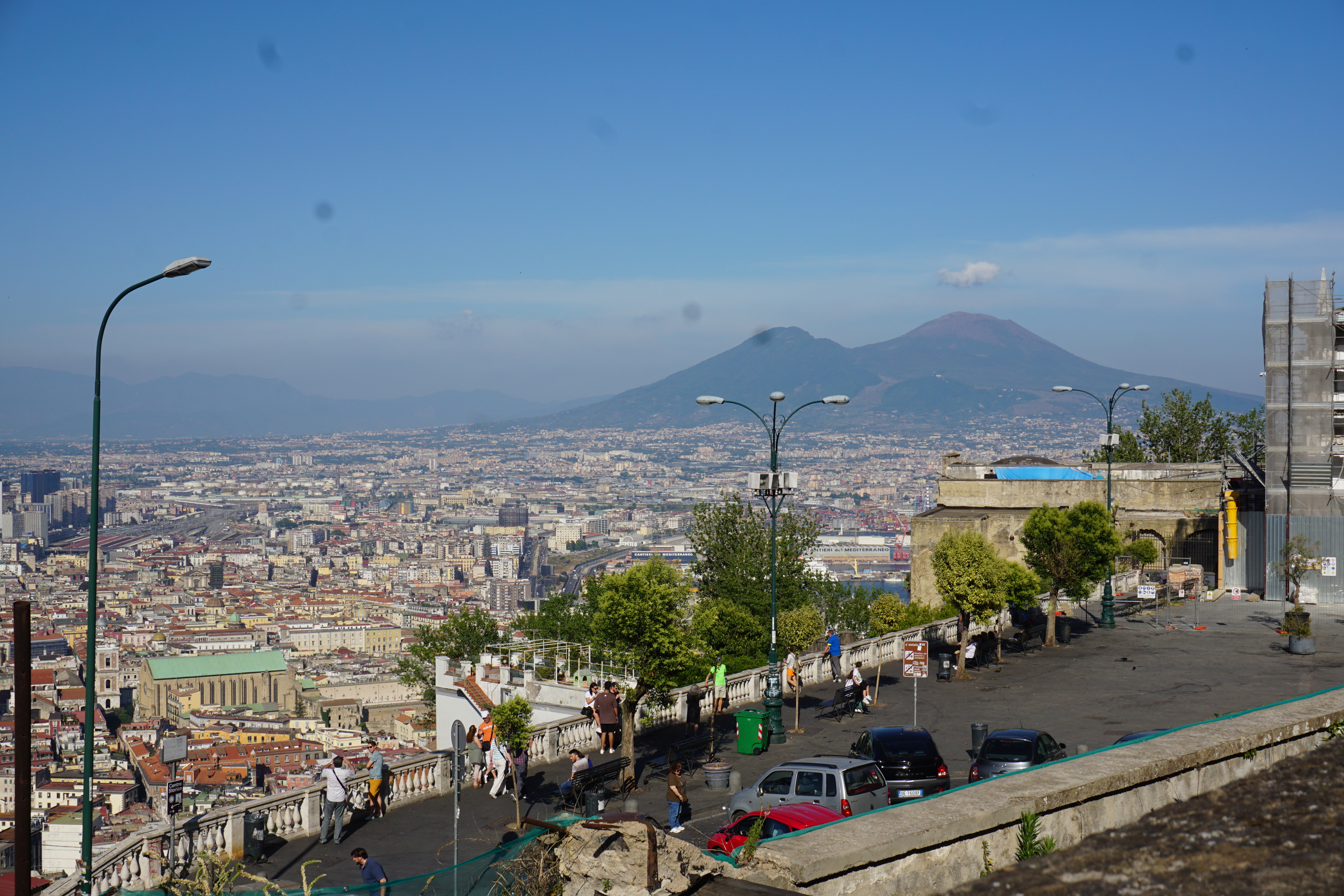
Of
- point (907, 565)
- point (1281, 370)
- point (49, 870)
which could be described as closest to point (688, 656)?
point (49, 870)

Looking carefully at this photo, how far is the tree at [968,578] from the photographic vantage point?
27.0 m

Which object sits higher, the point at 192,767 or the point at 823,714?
the point at 823,714

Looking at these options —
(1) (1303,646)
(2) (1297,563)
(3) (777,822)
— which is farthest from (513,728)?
(2) (1297,563)

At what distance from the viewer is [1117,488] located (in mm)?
47656

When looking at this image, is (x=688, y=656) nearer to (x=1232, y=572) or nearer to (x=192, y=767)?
Result: (x=1232, y=572)

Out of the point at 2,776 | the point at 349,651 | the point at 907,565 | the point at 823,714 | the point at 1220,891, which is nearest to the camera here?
the point at 1220,891

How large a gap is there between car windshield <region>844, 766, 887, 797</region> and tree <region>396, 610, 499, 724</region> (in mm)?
35655

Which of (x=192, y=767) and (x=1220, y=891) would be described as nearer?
(x=1220, y=891)

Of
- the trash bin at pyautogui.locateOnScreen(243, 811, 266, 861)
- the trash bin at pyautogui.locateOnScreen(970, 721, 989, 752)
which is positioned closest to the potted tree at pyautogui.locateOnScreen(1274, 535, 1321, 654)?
the trash bin at pyautogui.locateOnScreen(970, 721, 989, 752)

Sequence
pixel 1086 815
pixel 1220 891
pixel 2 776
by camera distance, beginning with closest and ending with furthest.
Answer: pixel 1220 891
pixel 1086 815
pixel 2 776

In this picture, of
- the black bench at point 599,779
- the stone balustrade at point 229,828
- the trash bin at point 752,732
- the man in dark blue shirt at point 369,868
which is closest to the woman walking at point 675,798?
the black bench at point 599,779

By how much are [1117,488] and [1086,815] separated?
44240 mm

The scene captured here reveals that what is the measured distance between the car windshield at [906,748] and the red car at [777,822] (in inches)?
154

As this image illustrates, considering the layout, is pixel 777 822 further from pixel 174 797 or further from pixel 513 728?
pixel 174 797
